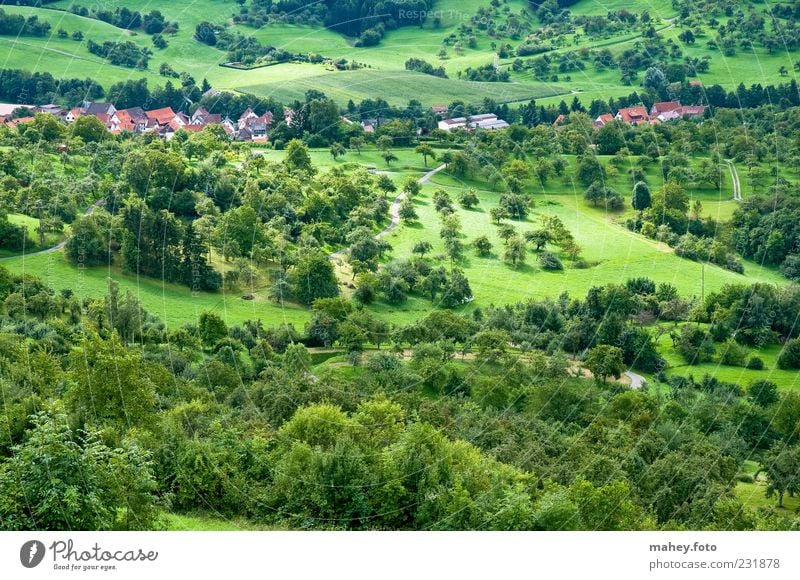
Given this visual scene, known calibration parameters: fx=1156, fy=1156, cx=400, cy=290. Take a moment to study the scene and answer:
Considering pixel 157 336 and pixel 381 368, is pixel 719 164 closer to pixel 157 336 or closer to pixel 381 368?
pixel 381 368

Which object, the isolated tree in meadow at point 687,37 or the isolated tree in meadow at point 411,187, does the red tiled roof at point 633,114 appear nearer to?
the isolated tree in meadow at point 687,37

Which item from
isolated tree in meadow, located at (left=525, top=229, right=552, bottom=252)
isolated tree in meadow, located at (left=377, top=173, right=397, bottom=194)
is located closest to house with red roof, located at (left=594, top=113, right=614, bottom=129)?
isolated tree in meadow, located at (left=377, top=173, right=397, bottom=194)

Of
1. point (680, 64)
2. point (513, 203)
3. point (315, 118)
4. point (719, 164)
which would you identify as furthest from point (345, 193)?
point (680, 64)

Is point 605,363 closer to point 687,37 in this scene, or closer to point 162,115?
point 162,115

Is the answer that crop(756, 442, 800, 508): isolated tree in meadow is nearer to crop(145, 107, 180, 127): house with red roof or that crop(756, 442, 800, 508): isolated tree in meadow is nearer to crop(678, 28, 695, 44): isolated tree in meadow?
crop(145, 107, 180, 127): house with red roof
